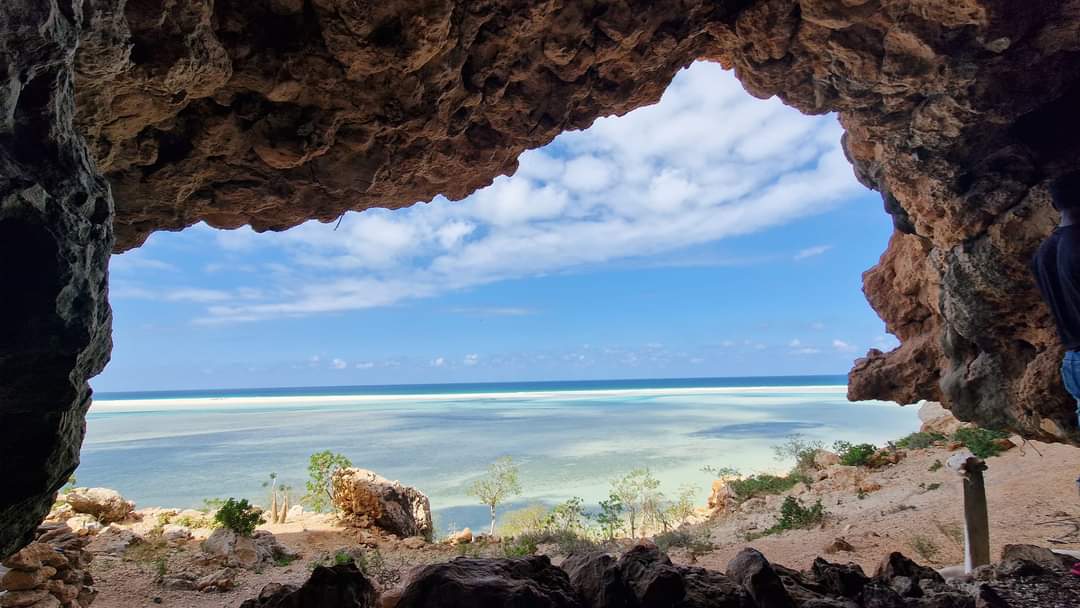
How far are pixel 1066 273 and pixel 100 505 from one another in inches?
656

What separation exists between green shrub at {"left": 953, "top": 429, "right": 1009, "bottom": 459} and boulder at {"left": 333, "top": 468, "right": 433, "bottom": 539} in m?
14.5

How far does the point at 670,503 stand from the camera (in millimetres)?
15273

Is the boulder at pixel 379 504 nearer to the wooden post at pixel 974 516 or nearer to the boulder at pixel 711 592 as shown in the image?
the boulder at pixel 711 592

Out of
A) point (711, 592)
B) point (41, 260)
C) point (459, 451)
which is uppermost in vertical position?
point (41, 260)

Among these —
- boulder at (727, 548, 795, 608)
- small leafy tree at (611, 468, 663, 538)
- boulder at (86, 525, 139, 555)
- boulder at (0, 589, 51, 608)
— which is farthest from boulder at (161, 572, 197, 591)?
small leafy tree at (611, 468, 663, 538)

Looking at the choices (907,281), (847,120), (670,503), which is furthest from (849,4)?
(670,503)

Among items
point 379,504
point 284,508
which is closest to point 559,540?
point 379,504

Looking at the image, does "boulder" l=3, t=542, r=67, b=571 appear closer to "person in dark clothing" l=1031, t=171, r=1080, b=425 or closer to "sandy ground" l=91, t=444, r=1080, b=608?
"sandy ground" l=91, t=444, r=1080, b=608

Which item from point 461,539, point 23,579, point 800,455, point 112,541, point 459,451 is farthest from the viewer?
point 459,451

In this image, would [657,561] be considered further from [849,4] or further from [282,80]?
[849,4]

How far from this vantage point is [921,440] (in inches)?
654

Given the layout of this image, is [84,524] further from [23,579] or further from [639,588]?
[639,588]

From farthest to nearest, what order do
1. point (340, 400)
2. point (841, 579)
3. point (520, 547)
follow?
point (340, 400), point (520, 547), point (841, 579)

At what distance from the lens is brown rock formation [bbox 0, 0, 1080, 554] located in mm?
2402
